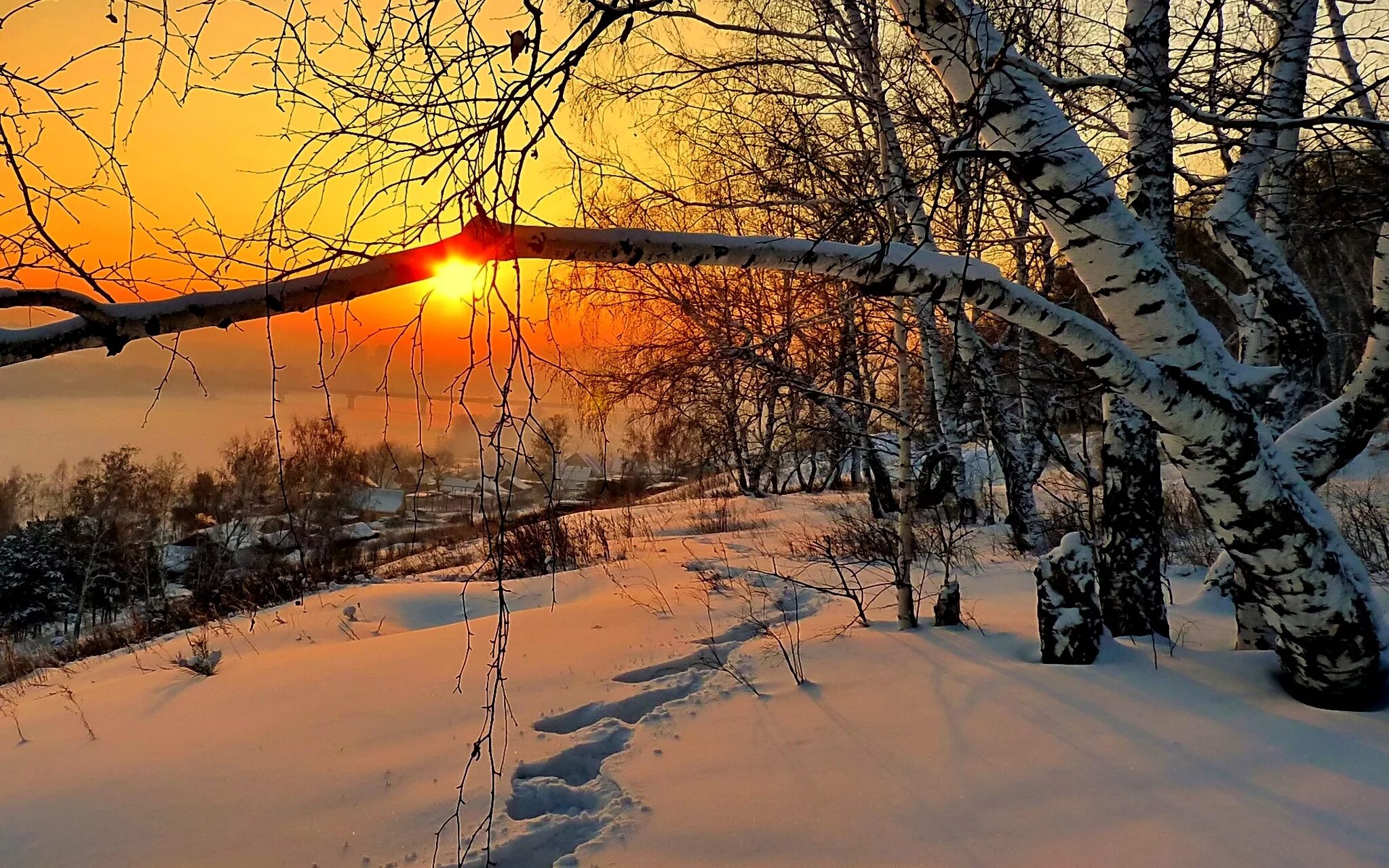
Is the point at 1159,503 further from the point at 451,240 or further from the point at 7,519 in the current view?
the point at 7,519

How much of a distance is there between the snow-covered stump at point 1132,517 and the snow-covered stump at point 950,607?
0.79 m

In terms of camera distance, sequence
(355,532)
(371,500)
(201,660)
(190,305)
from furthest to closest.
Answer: (371,500)
(355,532)
(201,660)
(190,305)

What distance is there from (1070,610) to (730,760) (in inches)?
70.5

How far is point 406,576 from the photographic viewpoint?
9.92 m

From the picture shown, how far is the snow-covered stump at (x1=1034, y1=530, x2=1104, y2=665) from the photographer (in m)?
3.27

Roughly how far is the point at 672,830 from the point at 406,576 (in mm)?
8672

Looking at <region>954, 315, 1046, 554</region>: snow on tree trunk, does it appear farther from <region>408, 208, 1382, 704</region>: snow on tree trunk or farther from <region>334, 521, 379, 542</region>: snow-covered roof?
<region>334, 521, 379, 542</region>: snow-covered roof

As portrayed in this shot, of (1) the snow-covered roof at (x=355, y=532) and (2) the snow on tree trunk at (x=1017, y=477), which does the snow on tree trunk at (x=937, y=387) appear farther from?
(1) the snow-covered roof at (x=355, y=532)

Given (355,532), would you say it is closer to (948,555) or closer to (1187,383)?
(948,555)

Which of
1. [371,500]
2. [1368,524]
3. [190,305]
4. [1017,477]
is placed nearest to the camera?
[190,305]

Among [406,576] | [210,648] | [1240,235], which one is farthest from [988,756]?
→ [406,576]

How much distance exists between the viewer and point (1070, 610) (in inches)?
129

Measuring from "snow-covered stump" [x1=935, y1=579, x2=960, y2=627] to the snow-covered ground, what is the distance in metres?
0.13

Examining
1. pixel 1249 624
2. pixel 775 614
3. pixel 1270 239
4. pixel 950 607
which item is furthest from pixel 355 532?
pixel 1270 239
